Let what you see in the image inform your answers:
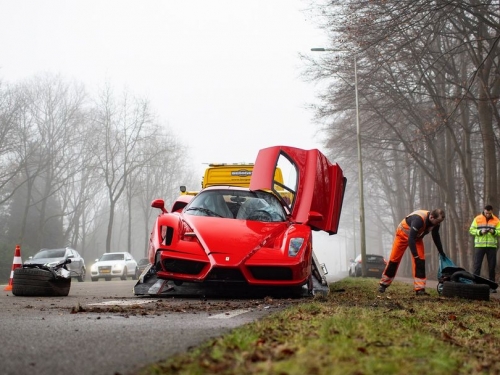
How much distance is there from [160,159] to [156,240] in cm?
4821

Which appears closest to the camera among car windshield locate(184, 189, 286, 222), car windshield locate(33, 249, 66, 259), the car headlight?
the car headlight

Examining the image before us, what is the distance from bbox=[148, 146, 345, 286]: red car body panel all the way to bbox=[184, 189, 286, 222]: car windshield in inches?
0.7

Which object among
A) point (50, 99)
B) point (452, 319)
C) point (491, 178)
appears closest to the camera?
point (452, 319)

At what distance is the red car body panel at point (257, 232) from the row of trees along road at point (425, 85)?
255 inches

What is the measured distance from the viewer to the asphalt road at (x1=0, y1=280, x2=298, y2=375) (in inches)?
145

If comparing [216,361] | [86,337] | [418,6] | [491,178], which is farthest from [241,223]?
[491,178]

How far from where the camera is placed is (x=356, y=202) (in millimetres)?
64750

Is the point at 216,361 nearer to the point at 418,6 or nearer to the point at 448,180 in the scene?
the point at 418,6

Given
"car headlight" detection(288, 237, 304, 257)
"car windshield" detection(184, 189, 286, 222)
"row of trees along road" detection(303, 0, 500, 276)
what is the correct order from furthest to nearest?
"row of trees along road" detection(303, 0, 500, 276) < "car windshield" detection(184, 189, 286, 222) < "car headlight" detection(288, 237, 304, 257)

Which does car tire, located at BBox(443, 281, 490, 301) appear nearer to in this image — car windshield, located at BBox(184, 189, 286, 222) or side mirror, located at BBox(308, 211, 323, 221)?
side mirror, located at BBox(308, 211, 323, 221)

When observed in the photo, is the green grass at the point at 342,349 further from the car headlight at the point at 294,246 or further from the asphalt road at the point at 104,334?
the car headlight at the point at 294,246

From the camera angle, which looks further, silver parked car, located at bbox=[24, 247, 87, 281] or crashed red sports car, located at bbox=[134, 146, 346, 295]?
silver parked car, located at bbox=[24, 247, 87, 281]

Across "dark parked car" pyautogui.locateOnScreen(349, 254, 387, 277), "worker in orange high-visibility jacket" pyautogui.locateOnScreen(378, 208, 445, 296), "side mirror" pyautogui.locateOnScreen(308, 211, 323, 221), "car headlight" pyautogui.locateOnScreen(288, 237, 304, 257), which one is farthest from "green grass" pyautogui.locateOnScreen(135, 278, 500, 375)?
"dark parked car" pyautogui.locateOnScreen(349, 254, 387, 277)

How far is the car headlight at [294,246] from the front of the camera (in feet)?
31.7
